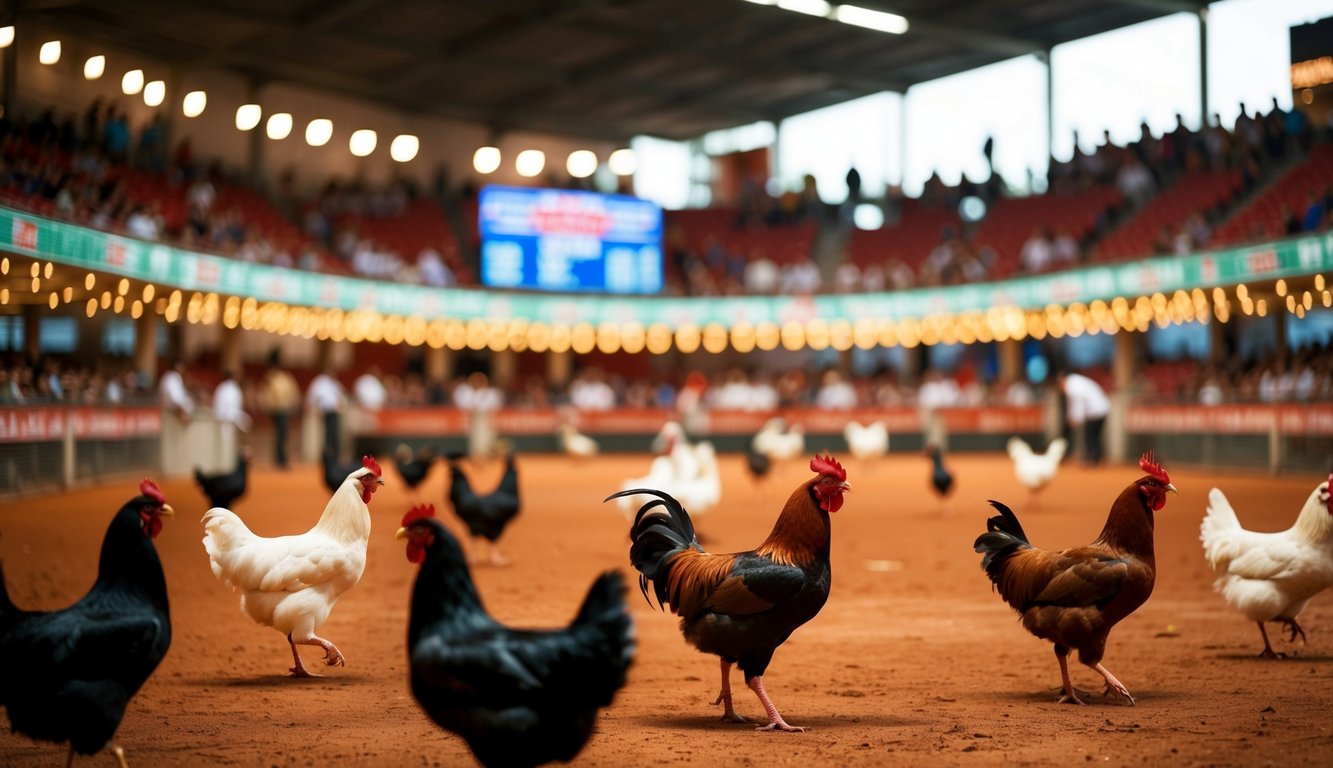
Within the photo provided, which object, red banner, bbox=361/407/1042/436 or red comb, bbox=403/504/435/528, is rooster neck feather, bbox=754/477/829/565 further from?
red banner, bbox=361/407/1042/436

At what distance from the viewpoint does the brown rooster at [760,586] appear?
555cm

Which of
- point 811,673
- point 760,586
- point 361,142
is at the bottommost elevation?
point 811,673

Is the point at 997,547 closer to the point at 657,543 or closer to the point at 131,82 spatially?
the point at 657,543

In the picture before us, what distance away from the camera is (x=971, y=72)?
3934cm

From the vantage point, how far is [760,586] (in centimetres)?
552

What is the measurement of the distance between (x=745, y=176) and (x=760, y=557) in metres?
41.6

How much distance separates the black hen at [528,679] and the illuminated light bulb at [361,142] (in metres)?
36.1

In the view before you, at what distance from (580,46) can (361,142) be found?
8259mm

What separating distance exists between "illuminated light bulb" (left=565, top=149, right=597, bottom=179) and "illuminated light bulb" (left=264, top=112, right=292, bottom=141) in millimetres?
10888

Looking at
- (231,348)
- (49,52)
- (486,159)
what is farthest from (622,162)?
(49,52)

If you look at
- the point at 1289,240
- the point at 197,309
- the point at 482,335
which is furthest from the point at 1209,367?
the point at 197,309

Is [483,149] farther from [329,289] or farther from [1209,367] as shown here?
[1209,367]

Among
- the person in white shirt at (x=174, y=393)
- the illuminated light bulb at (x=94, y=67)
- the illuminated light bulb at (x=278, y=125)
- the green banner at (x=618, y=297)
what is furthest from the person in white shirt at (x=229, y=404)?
the illuminated light bulb at (x=278, y=125)

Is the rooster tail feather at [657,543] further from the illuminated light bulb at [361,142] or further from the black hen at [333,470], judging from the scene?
the illuminated light bulb at [361,142]
